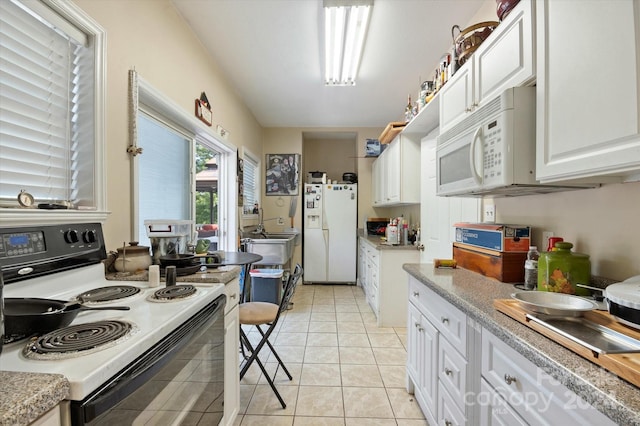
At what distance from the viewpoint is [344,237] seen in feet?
15.1

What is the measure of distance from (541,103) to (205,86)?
95.6 inches

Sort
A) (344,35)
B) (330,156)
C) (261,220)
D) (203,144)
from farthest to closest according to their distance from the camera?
(330,156)
(261,220)
(203,144)
(344,35)

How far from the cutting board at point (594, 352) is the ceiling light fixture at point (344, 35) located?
1.94 metres

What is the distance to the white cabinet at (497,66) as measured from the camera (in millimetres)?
1162

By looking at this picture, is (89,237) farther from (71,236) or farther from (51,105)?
(51,105)

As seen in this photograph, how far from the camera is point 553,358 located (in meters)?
0.70

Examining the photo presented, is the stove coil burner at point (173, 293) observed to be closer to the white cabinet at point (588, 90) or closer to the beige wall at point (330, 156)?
the white cabinet at point (588, 90)

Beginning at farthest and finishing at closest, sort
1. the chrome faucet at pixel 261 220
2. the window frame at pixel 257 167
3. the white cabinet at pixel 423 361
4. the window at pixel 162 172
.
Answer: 1. the chrome faucet at pixel 261 220
2. the window frame at pixel 257 167
3. the window at pixel 162 172
4. the white cabinet at pixel 423 361

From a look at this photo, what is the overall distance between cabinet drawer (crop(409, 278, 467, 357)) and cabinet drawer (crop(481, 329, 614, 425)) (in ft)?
0.49

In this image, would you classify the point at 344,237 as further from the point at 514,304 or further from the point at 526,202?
the point at 514,304

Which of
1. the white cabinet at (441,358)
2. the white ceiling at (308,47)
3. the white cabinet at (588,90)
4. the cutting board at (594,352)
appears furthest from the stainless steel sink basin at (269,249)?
the white cabinet at (588,90)

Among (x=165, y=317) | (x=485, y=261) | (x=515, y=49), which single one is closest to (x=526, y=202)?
(x=485, y=261)

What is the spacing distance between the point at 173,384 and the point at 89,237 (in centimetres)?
77

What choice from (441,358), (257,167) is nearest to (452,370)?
(441,358)
